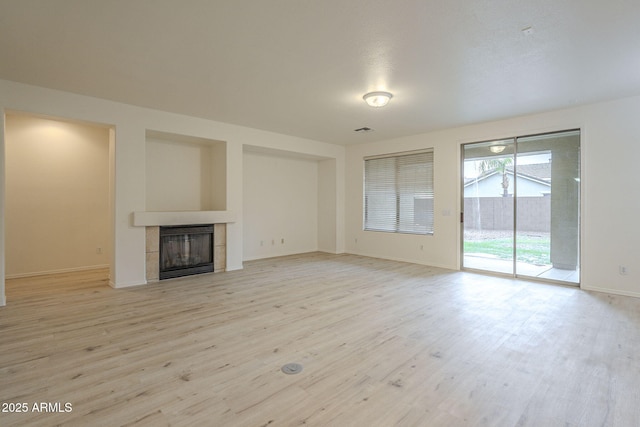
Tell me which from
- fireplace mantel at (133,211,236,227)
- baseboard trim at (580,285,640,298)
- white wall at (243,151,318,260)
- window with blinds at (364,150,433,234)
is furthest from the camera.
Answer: white wall at (243,151,318,260)

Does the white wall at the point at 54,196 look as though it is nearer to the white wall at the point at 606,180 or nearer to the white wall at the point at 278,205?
the white wall at the point at 278,205

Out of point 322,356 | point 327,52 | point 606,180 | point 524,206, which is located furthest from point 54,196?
point 606,180

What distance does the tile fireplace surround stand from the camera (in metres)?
4.93

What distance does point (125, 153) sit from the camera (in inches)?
187

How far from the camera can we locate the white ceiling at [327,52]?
243 cm

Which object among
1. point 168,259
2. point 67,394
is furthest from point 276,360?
point 168,259

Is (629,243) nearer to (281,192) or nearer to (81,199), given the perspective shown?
(281,192)

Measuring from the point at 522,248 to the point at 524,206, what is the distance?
0.72 m

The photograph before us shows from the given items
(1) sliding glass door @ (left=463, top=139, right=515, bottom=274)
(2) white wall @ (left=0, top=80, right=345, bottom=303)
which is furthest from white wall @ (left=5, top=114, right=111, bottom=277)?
(1) sliding glass door @ (left=463, top=139, right=515, bottom=274)

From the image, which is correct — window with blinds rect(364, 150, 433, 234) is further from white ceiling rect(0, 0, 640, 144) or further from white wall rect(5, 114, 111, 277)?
white wall rect(5, 114, 111, 277)

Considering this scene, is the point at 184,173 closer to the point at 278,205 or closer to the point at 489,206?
the point at 278,205

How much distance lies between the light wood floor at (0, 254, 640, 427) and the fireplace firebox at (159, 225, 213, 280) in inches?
30.3

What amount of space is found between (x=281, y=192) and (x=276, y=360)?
18.0 ft

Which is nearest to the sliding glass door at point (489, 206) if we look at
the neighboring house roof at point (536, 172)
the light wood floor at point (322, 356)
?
the neighboring house roof at point (536, 172)
